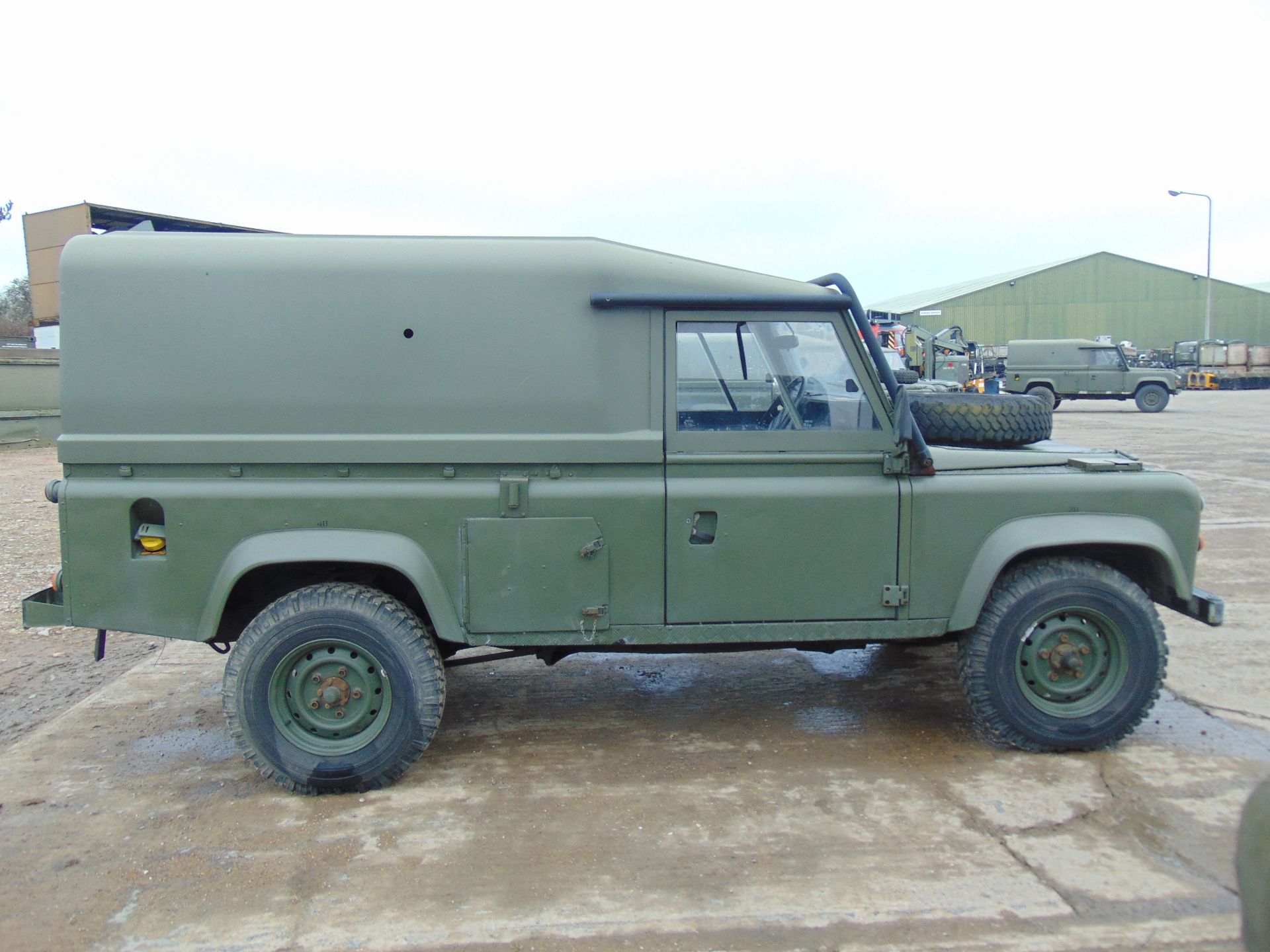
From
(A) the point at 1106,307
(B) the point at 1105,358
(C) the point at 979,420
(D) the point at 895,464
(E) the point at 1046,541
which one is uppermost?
(A) the point at 1106,307

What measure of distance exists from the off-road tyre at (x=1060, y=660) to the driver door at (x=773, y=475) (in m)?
0.51

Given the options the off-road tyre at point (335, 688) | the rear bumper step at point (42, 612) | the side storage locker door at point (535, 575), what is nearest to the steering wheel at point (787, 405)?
Result: the side storage locker door at point (535, 575)

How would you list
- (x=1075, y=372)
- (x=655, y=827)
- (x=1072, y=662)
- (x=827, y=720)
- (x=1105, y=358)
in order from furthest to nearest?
(x=1075, y=372), (x=1105, y=358), (x=827, y=720), (x=1072, y=662), (x=655, y=827)

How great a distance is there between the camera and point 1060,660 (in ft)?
12.8

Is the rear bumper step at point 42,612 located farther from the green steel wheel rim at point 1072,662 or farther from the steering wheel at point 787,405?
the green steel wheel rim at point 1072,662

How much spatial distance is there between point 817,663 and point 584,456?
7.71 feet

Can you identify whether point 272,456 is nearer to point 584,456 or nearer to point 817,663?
point 584,456

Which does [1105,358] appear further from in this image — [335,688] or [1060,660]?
[335,688]

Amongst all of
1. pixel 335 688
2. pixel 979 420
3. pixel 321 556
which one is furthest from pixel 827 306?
pixel 335 688

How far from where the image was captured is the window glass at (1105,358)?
27.2 meters

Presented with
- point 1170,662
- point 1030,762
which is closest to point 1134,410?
point 1170,662

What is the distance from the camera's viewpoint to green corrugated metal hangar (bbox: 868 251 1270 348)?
175 feet

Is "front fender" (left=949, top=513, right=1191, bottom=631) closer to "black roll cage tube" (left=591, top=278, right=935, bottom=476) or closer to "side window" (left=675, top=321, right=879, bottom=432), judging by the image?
"black roll cage tube" (left=591, top=278, right=935, bottom=476)

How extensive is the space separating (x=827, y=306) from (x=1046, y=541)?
132 cm
